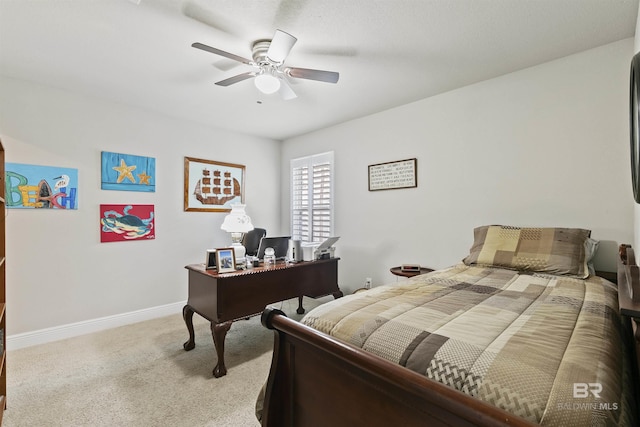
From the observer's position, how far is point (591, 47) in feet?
7.16

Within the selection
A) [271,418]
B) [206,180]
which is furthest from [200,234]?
[271,418]

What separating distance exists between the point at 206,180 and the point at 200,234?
30.1 inches

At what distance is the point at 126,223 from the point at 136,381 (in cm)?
189

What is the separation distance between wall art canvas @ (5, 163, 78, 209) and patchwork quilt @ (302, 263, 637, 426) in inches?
124

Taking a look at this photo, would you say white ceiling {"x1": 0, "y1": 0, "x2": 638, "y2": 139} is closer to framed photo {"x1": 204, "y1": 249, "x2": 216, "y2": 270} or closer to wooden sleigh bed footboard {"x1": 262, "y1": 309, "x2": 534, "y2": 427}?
framed photo {"x1": 204, "y1": 249, "x2": 216, "y2": 270}

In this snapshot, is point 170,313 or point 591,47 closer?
point 591,47

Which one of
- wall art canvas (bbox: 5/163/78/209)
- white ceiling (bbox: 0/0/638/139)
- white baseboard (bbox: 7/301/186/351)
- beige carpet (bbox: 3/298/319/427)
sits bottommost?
beige carpet (bbox: 3/298/319/427)

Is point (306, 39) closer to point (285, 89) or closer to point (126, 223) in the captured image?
point (285, 89)

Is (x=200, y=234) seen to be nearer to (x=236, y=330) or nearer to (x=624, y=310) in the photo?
(x=236, y=330)

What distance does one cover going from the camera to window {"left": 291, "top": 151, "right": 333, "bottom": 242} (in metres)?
4.15

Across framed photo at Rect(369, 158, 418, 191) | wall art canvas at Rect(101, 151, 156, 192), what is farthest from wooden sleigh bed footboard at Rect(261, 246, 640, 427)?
wall art canvas at Rect(101, 151, 156, 192)

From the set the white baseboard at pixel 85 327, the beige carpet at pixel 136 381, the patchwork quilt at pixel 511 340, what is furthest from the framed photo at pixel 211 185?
the patchwork quilt at pixel 511 340

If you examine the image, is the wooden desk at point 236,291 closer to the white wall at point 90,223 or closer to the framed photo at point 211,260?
the framed photo at point 211,260

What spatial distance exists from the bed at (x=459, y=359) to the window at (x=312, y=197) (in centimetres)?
258
